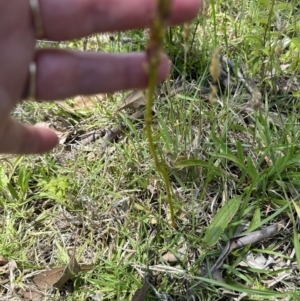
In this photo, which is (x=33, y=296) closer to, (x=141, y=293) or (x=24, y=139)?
(x=141, y=293)

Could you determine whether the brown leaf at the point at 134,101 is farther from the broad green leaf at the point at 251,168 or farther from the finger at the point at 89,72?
the finger at the point at 89,72

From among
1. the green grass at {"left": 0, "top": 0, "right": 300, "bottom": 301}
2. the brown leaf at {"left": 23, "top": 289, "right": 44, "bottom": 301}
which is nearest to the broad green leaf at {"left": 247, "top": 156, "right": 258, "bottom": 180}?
the green grass at {"left": 0, "top": 0, "right": 300, "bottom": 301}

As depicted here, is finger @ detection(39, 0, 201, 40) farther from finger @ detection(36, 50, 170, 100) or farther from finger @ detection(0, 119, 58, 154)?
finger @ detection(0, 119, 58, 154)

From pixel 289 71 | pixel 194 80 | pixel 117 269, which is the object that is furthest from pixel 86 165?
pixel 289 71

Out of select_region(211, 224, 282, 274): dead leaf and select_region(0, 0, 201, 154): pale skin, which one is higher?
select_region(0, 0, 201, 154): pale skin

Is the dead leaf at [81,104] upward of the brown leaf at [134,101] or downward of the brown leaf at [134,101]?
downward

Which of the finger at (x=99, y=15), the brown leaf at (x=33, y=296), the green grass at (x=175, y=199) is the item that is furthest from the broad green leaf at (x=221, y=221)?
the finger at (x=99, y=15)
